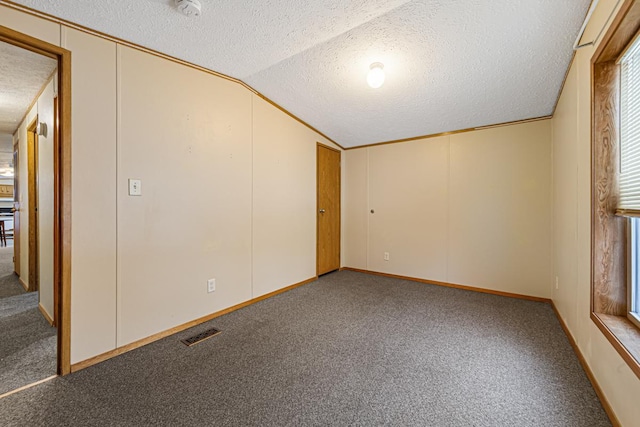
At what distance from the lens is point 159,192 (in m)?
2.17

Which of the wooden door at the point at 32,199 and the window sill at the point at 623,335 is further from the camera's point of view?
the wooden door at the point at 32,199

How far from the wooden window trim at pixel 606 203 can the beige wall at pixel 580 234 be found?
108 millimetres

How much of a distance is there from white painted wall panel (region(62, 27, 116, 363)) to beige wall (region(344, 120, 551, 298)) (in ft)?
10.9

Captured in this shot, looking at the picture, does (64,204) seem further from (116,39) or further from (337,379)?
(337,379)

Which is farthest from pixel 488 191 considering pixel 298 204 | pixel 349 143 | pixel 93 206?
pixel 93 206

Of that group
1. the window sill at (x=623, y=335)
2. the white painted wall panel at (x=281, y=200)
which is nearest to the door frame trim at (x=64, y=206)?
the white painted wall panel at (x=281, y=200)

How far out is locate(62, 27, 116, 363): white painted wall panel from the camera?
5.73 feet

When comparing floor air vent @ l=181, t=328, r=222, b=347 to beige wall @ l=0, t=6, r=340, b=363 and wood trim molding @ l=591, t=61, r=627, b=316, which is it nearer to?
beige wall @ l=0, t=6, r=340, b=363

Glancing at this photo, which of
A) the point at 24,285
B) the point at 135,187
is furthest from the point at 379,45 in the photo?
the point at 24,285

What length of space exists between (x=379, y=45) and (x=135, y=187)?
7.20 ft

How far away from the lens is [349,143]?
434cm

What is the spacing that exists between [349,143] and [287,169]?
1383mm

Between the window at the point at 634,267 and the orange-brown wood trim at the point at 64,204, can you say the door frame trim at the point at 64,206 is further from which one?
the window at the point at 634,267

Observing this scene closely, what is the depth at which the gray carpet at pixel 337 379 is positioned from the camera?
137 cm
